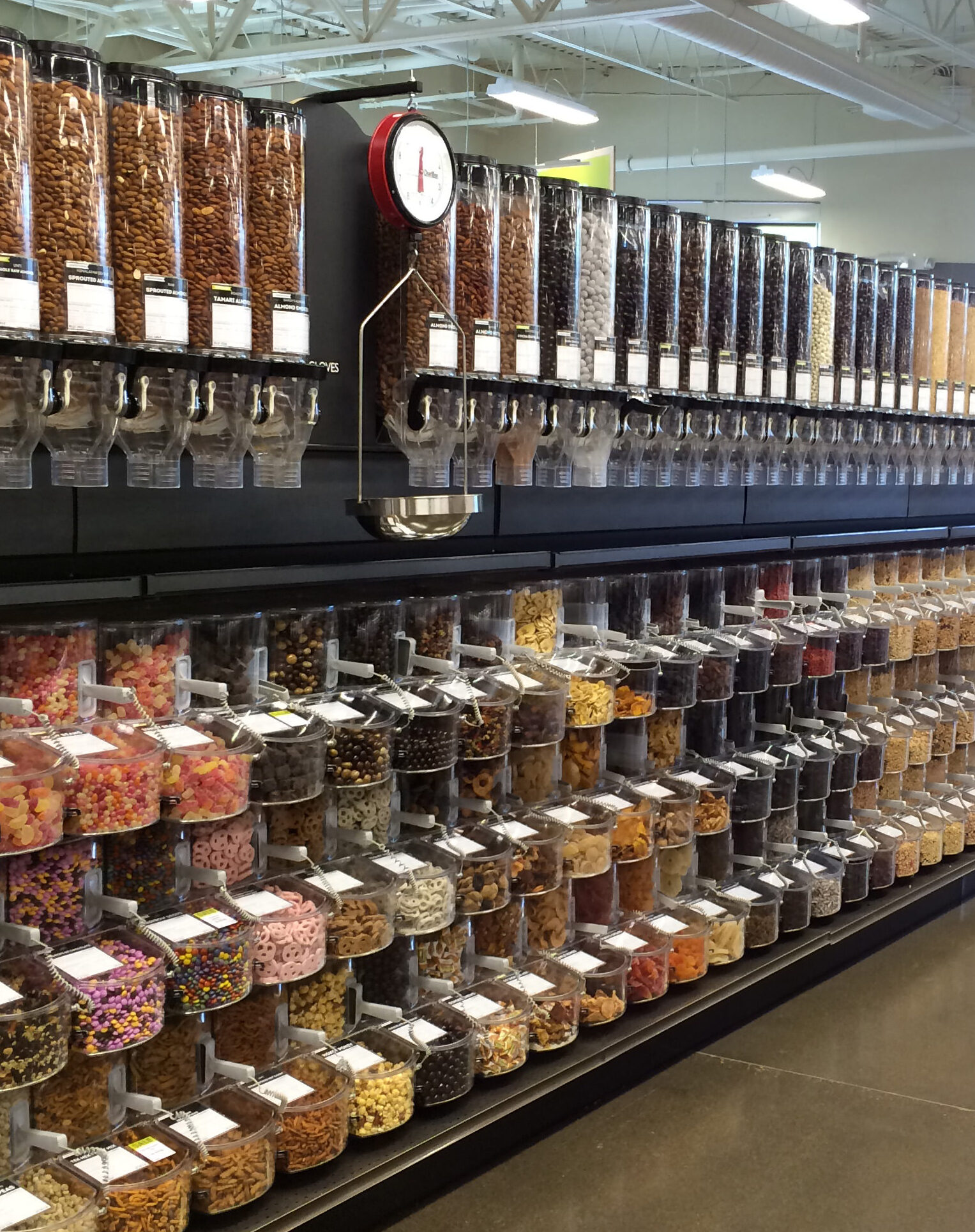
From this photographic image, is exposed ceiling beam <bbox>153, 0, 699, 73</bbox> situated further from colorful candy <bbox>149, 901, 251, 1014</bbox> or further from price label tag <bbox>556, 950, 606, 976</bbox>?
colorful candy <bbox>149, 901, 251, 1014</bbox>

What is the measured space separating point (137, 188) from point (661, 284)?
1485 mm

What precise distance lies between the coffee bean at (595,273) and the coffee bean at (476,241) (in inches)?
11.7

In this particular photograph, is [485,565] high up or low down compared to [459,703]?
up

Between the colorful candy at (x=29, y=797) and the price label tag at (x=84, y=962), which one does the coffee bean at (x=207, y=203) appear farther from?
the price label tag at (x=84, y=962)

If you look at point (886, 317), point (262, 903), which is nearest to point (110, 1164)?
point (262, 903)

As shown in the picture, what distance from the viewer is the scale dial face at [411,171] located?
2.48m

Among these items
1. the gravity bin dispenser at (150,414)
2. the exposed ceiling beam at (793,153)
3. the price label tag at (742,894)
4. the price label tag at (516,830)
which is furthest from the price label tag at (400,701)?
the exposed ceiling beam at (793,153)

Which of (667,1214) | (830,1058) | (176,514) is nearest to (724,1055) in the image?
(830,1058)

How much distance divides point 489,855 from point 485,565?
75cm

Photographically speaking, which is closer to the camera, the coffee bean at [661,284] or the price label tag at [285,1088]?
the price label tag at [285,1088]

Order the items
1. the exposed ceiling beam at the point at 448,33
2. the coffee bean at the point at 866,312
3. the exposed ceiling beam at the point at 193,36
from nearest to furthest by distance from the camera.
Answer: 1. the coffee bean at the point at 866,312
2. the exposed ceiling beam at the point at 448,33
3. the exposed ceiling beam at the point at 193,36

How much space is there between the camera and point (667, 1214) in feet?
8.89

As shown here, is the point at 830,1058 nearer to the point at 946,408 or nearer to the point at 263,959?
the point at 263,959

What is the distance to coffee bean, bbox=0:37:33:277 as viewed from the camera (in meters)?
1.91
